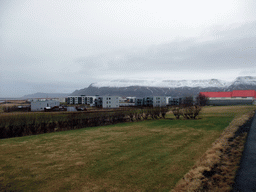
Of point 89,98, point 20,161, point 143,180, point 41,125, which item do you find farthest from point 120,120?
point 89,98

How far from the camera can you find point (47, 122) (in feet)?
87.7

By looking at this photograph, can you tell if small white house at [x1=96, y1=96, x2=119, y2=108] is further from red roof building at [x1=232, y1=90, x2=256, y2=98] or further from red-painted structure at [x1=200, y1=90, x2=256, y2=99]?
red roof building at [x1=232, y1=90, x2=256, y2=98]

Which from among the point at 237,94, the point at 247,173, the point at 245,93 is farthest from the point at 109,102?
the point at 247,173

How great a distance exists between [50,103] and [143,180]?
94.9 meters

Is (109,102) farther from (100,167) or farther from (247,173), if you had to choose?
(247,173)

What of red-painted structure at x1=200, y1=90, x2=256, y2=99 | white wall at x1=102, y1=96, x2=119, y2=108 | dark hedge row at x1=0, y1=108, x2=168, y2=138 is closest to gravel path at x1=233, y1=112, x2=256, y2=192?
dark hedge row at x1=0, y1=108, x2=168, y2=138

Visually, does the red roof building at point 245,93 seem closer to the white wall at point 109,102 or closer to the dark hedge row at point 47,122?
the white wall at point 109,102

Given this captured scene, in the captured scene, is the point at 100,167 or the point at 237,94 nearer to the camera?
the point at 100,167

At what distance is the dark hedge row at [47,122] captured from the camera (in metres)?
23.7

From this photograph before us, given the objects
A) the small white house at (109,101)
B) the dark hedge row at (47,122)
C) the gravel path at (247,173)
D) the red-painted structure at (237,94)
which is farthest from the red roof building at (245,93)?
the gravel path at (247,173)

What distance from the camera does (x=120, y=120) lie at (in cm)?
3312

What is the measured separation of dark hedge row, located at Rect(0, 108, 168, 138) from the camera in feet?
77.6

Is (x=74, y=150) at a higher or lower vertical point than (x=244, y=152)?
lower

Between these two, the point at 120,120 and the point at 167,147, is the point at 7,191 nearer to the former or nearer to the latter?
the point at 167,147
